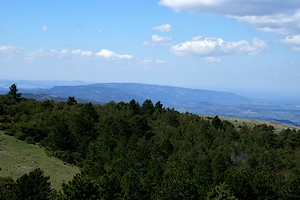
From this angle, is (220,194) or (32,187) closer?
(32,187)


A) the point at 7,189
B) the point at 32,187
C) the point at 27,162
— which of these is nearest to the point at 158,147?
the point at 27,162

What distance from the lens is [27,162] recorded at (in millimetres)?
51281

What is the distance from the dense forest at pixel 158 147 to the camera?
41.6m

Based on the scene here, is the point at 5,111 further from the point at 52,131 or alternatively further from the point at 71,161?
the point at 71,161

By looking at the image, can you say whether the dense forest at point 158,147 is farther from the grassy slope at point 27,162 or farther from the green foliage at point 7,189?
the grassy slope at point 27,162

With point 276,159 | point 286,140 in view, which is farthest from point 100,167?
point 286,140

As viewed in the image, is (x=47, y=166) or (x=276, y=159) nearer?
(x=47, y=166)

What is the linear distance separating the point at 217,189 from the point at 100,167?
16.7 metres

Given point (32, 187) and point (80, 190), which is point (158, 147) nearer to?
point (32, 187)

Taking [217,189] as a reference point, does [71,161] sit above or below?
below

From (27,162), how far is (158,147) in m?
25.1

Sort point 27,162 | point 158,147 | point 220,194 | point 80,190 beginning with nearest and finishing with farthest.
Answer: point 80,190, point 220,194, point 27,162, point 158,147

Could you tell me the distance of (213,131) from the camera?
256 ft

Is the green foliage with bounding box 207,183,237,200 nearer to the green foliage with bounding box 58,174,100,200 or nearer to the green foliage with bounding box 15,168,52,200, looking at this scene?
the green foliage with bounding box 58,174,100,200
